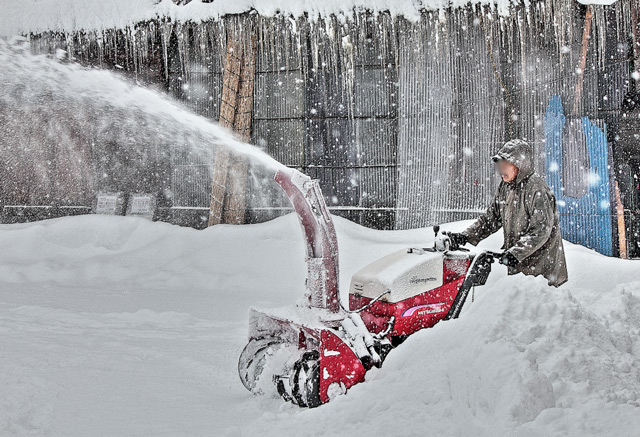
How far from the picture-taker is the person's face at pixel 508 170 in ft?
13.4

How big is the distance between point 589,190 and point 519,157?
17.9 feet

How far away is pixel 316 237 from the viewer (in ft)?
11.6

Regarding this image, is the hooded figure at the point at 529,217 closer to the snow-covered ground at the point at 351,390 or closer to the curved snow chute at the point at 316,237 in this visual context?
the snow-covered ground at the point at 351,390

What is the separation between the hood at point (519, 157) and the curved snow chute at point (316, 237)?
1.49 meters

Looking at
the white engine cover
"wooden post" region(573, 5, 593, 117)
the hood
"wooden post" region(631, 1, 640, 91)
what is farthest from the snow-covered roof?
the white engine cover

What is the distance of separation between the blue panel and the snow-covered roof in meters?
2.17

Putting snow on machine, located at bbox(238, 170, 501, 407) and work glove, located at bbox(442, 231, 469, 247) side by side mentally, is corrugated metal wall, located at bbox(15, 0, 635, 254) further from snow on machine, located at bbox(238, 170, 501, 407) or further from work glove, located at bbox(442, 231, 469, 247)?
snow on machine, located at bbox(238, 170, 501, 407)

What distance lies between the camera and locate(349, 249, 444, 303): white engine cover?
3367mm

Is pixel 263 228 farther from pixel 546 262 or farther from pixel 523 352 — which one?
pixel 523 352

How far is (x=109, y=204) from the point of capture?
10883 mm

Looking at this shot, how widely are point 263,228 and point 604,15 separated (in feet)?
22.5

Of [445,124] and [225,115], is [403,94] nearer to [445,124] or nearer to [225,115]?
[445,124]

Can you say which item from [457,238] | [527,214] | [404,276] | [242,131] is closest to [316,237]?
[404,276]

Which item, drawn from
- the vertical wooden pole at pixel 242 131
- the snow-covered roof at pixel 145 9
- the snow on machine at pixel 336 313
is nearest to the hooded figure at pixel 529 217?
the snow on machine at pixel 336 313
